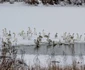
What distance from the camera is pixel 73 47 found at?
7043mm

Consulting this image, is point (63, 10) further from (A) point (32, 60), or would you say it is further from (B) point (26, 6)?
(A) point (32, 60)

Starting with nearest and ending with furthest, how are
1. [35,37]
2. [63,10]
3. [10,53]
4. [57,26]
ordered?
1. [10,53]
2. [35,37]
3. [57,26]
4. [63,10]

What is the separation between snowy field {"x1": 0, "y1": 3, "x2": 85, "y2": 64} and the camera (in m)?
8.39

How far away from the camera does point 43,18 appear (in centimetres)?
922

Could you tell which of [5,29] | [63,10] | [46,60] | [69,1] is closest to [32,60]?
[46,60]

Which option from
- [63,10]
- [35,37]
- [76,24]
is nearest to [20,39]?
[35,37]

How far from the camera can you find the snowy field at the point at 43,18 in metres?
8.39

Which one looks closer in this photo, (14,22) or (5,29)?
(5,29)

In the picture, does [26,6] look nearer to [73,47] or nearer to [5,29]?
[5,29]

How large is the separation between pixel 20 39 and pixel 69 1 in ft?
12.7

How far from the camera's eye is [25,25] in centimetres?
857

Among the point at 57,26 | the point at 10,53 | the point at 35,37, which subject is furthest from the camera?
the point at 57,26

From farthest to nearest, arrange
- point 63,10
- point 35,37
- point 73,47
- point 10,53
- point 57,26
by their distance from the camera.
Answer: point 63,10 < point 57,26 < point 35,37 < point 73,47 < point 10,53

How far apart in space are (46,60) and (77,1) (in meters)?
4.97
